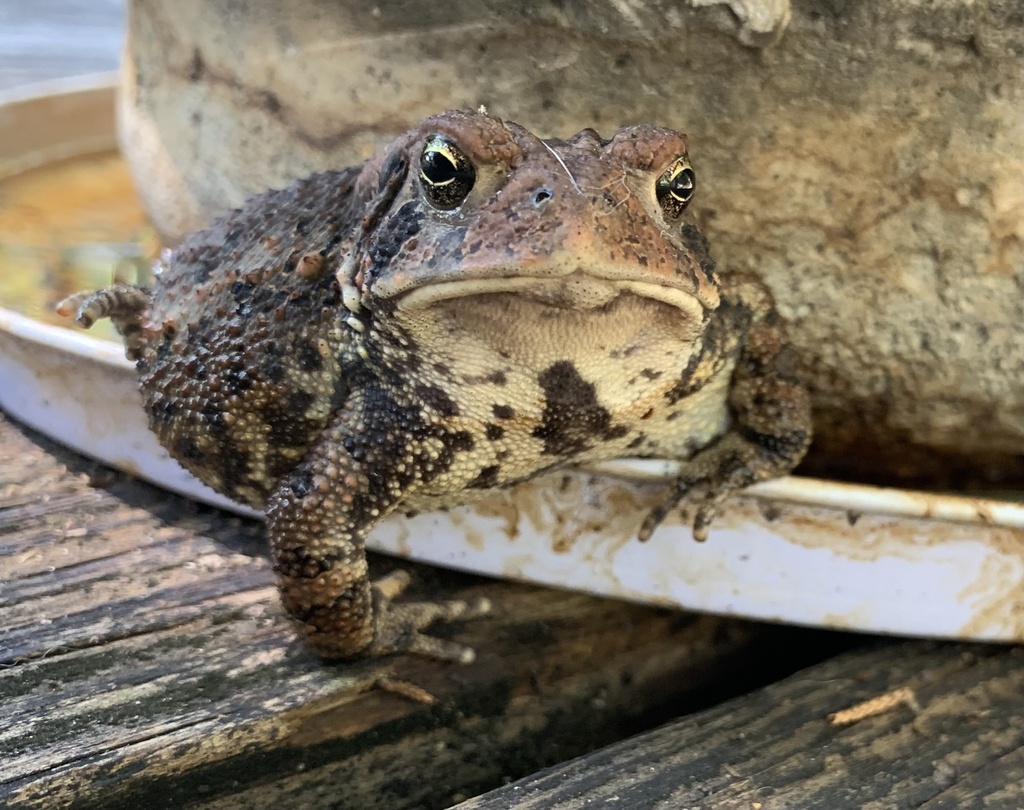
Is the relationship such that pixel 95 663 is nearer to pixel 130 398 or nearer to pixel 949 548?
pixel 130 398

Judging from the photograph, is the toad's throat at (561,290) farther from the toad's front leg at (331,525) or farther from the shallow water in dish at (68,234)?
the shallow water in dish at (68,234)

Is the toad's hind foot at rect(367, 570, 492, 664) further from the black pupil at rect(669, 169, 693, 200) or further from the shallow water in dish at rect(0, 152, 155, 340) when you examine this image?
the shallow water in dish at rect(0, 152, 155, 340)

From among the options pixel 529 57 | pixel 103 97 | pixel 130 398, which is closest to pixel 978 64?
pixel 529 57

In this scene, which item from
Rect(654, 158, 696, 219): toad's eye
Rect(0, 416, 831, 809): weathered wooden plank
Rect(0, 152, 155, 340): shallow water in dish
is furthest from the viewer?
Rect(0, 152, 155, 340): shallow water in dish

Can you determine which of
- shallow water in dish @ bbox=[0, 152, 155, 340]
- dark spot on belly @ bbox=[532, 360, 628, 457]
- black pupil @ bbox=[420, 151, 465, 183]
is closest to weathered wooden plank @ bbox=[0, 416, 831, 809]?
dark spot on belly @ bbox=[532, 360, 628, 457]

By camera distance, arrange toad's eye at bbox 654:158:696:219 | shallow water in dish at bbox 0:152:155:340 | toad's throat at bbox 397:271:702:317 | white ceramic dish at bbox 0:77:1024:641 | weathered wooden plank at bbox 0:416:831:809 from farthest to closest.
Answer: shallow water in dish at bbox 0:152:155:340 → white ceramic dish at bbox 0:77:1024:641 → weathered wooden plank at bbox 0:416:831:809 → toad's eye at bbox 654:158:696:219 → toad's throat at bbox 397:271:702:317
